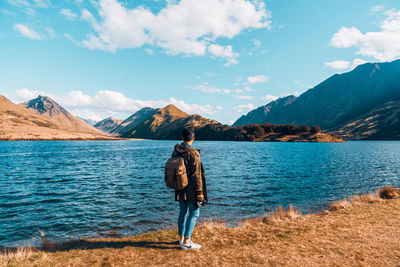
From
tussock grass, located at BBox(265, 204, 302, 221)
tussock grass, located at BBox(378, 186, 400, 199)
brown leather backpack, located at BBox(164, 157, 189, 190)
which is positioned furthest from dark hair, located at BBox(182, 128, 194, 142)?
tussock grass, located at BBox(378, 186, 400, 199)

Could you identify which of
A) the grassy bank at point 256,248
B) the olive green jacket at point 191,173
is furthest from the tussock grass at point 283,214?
the olive green jacket at point 191,173

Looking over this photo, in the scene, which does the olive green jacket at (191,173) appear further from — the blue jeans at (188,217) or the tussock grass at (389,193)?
the tussock grass at (389,193)

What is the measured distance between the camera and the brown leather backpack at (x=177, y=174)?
805 centimetres

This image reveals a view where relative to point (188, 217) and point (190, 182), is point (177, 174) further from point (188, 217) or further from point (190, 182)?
point (188, 217)

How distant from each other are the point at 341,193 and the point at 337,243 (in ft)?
69.4

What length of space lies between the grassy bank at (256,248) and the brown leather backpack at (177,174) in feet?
9.05

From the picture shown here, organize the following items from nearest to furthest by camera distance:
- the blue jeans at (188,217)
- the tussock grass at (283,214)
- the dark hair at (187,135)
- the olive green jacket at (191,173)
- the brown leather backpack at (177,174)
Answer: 1. the brown leather backpack at (177,174)
2. the olive green jacket at (191,173)
3. the dark hair at (187,135)
4. the blue jeans at (188,217)
5. the tussock grass at (283,214)

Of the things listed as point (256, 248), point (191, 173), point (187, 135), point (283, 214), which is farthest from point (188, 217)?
point (283, 214)

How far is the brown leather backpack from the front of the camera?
8.05 m

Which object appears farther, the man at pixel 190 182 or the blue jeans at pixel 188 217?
the blue jeans at pixel 188 217

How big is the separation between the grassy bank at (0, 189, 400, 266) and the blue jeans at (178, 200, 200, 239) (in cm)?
82

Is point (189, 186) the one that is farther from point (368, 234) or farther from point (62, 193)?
point (62, 193)

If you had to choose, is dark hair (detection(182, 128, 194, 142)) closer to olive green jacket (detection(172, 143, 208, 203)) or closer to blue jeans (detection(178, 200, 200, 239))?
olive green jacket (detection(172, 143, 208, 203))

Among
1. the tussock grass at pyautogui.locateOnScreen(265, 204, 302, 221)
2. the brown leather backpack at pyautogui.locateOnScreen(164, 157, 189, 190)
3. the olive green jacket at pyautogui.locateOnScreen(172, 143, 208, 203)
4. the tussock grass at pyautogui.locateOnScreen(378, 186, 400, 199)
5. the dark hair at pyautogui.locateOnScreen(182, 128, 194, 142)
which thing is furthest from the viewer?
the tussock grass at pyautogui.locateOnScreen(378, 186, 400, 199)
